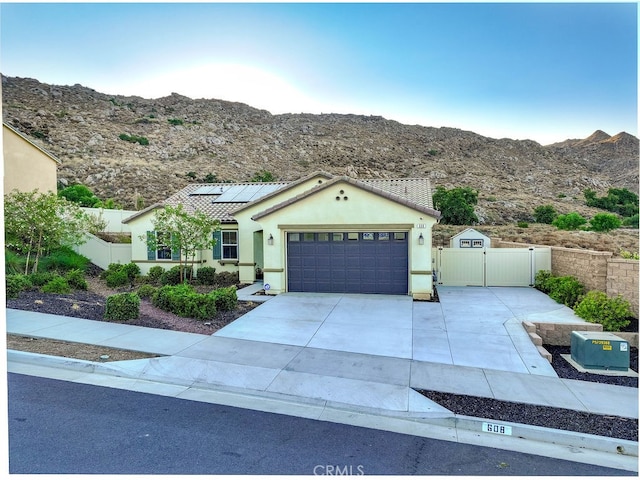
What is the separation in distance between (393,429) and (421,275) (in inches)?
344

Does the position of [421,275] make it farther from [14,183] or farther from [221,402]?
[14,183]

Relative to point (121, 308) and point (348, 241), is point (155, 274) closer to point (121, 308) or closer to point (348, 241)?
point (121, 308)

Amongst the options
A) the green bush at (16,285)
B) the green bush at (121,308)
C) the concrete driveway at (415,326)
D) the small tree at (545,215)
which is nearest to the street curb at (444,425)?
the concrete driveway at (415,326)

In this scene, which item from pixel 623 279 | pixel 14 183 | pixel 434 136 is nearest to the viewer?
pixel 623 279

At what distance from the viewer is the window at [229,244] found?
1693 cm

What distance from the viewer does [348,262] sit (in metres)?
14.1

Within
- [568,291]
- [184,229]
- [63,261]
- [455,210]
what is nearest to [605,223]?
[455,210]

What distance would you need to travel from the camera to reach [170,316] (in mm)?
10242

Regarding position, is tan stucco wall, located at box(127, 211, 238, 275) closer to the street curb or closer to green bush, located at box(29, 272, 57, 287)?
green bush, located at box(29, 272, 57, 287)

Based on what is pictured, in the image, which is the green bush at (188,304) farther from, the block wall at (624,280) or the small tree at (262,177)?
the small tree at (262,177)

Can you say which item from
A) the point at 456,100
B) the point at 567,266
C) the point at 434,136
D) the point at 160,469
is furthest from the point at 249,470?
the point at 434,136

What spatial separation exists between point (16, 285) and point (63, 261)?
5.31m

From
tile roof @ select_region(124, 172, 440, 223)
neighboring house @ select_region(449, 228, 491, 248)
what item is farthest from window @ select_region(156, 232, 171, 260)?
neighboring house @ select_region(449, 228, 491, 248)

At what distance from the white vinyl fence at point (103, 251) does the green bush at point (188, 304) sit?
27.7 feet
